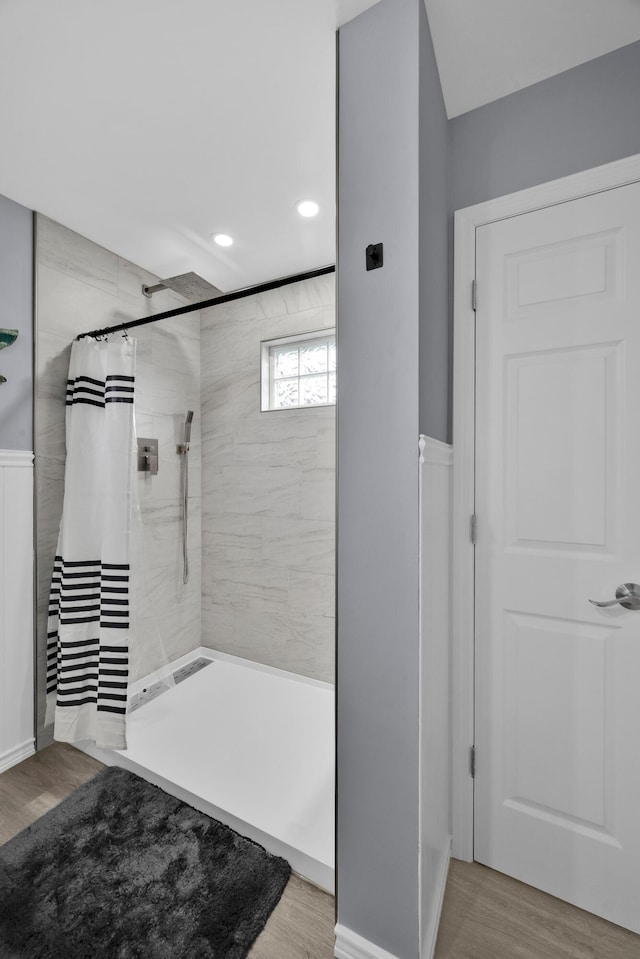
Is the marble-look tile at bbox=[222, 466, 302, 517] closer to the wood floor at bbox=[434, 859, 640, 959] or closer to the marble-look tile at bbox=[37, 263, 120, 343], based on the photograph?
the marble-look tile at bbox=[37, 263, 120, 343]

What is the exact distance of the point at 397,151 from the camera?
110 centimetres

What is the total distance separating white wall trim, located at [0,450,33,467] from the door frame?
1.86m

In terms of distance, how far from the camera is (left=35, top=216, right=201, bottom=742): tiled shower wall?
210 centimetres

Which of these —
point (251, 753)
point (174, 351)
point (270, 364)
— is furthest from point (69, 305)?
point (251, 753)

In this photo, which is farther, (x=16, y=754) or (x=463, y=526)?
(x=16, y=754)

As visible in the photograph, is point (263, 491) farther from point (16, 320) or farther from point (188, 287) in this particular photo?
point (16, 320)

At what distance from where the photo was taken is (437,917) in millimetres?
1268

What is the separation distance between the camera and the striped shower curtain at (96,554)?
1.97m

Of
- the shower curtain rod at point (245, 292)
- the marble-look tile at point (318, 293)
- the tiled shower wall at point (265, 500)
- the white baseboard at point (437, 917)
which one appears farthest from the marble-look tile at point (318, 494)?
the white baseboard at point (437, 917)

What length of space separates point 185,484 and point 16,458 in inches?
42.9

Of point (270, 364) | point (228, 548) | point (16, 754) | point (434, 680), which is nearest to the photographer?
point (434, 680)

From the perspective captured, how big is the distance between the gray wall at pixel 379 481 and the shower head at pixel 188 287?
1.39 m

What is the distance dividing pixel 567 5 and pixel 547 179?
1.26 ft

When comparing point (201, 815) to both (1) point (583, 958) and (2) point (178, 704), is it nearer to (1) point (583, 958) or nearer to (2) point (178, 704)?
(2) point (178, 704)
